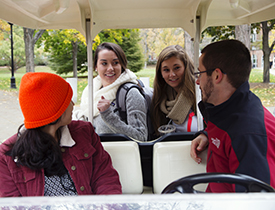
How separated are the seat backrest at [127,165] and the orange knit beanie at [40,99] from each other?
2.40 ft

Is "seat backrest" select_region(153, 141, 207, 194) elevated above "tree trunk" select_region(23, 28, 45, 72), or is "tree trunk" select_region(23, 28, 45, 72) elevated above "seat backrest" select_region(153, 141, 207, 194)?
"tree trunk" select_region(23, 28, 45, 72)

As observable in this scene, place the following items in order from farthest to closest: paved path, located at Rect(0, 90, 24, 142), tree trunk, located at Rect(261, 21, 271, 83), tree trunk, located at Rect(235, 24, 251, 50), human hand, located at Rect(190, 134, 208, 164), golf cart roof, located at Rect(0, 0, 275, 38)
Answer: tree trunk, located at Rect(261, 21, 271, 83), paved path, located at Rect(0, 90, 24, 142), tree trunk, located at Rect(235, 24, 251, 50), golf cart roof, located at Rect(0, 0, 275, 38), human hand, located at Rect(190, 134, 208, 164)

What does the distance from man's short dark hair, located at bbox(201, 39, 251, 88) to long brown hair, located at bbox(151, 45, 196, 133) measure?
2.94 feet

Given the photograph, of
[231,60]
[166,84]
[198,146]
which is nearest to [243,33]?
[166,84]

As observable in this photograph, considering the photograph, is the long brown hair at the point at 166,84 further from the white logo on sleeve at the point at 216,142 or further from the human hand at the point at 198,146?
the white logo on sleeve at the point at 216,142

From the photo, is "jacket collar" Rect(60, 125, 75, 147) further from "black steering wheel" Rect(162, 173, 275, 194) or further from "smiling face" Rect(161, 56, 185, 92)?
"smiling face" Rect(161, 56, 185, 92)

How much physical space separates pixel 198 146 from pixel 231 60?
767 millimetres

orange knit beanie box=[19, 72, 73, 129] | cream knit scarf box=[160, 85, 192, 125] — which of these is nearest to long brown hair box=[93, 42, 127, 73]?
cream knit scarf box=[160, 85, 192, 125]

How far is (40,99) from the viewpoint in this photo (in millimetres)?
1487

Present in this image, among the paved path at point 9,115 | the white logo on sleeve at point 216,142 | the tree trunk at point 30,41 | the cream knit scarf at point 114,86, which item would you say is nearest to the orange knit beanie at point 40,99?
the white logo on sleeve at point 216,142

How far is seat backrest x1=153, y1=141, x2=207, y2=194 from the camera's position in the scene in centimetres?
214

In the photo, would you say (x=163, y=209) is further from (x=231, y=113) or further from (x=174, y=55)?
(x=174, y=55)

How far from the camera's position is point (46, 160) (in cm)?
151

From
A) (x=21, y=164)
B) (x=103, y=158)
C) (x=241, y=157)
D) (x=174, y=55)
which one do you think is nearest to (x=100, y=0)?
(x=174, y=55)
